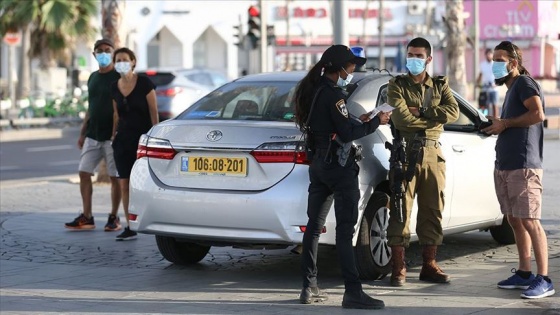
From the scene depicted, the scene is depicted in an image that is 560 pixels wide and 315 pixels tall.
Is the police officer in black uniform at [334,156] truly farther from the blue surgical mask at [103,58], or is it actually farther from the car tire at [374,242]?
the blue surgical mask at [103,58]

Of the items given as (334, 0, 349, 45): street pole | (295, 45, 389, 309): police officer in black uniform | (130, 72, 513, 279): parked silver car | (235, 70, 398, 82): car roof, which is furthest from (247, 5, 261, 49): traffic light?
(295, 45, 389, 309): police officer in black uniform

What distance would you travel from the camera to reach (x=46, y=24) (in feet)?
149

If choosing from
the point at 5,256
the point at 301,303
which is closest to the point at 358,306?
the point at 301,303

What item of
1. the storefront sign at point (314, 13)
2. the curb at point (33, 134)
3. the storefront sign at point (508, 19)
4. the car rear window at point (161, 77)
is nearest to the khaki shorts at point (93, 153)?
Result: the car rear window at point (161, 77)

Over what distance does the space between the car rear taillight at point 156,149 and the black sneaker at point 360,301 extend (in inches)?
78.8

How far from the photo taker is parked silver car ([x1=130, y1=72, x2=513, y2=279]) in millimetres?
9078

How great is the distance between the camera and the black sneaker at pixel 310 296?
8516 millimetres

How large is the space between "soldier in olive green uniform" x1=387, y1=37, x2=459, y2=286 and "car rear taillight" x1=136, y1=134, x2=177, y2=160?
1731mm

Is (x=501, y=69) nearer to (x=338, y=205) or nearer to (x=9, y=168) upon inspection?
(x=338, y=205)

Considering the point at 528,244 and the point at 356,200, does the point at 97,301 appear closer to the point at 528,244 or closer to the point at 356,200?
the point at 356,200

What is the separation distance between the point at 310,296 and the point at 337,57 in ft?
5.24

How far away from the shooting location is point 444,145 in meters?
10.0

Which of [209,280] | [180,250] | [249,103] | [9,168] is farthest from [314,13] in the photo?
[209,280]

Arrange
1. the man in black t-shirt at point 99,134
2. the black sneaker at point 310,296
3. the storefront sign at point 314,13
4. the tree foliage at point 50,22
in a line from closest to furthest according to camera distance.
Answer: the black sneaker at point 310,296 → the man in black t-shirt at point 99,134 → the tree foliage at point 50,22 → the storefront sign at point 314,13
